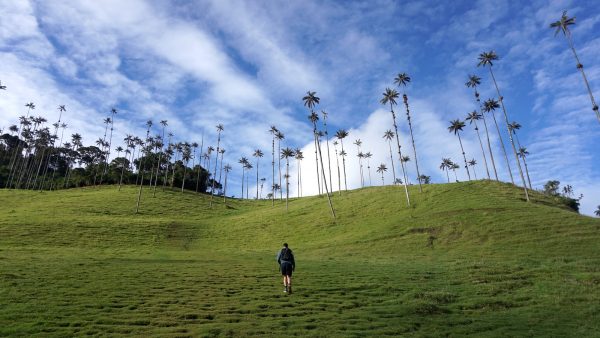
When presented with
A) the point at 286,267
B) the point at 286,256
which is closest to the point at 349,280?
the point at 286,267

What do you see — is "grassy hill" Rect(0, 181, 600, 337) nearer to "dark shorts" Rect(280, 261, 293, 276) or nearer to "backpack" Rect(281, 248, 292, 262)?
"dark shorts" Rect(280, 261, 293, 276)

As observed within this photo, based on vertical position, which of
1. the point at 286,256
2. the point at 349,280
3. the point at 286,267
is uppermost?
the point at 286,256

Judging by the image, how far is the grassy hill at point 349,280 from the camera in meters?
15.1

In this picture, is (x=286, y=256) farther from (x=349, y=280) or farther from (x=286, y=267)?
(x=349, y=280)

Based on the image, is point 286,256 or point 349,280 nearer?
point 286,256

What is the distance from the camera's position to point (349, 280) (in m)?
25.4

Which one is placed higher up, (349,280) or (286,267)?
(286,267)

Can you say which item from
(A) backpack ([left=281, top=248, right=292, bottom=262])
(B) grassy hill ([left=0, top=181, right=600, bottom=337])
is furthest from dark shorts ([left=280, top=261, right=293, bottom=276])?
(B) grassy hill ([left=0, top=181, right=600, bottom=337])

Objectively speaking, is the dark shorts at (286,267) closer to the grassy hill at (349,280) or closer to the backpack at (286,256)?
the backpack at (286,256)

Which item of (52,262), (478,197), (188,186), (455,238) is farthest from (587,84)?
(188,186)

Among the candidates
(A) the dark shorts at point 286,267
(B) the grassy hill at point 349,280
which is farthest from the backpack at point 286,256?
(B) the grassy hill at point 349,280

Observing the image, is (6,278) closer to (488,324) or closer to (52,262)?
(52,262)

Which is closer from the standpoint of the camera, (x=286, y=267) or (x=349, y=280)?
(x=286, y=267)

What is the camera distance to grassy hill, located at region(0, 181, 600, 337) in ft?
49.4
